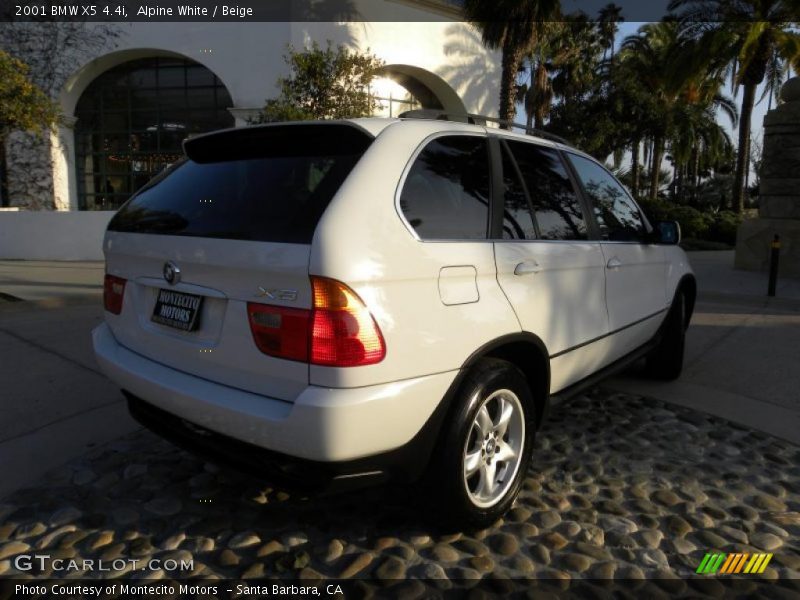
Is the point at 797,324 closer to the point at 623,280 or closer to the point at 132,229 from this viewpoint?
the point at 623,280

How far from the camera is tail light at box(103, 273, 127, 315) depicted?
2850mm

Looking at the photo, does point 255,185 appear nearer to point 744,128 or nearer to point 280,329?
point 280,329

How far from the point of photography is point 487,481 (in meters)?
2.65

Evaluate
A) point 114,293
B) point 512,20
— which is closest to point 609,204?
point 114,293

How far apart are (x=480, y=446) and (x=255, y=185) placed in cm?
147

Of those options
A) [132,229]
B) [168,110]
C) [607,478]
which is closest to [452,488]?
[607,478]

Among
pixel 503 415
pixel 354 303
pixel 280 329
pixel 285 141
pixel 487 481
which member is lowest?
pixel 487 481

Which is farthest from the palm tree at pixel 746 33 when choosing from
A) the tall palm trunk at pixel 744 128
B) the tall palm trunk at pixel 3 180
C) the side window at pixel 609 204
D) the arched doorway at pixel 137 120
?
the tall palm trunk at pixel 3 180

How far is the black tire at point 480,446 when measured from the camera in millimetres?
2377

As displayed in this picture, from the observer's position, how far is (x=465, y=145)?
9.02 feet

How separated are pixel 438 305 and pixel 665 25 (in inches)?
1304

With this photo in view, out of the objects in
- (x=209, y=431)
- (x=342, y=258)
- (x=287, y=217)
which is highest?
(x=287, y=217)

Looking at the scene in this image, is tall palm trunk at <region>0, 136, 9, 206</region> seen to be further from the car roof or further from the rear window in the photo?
the car roof

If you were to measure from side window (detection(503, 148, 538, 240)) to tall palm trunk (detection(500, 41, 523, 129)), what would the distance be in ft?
39.1
